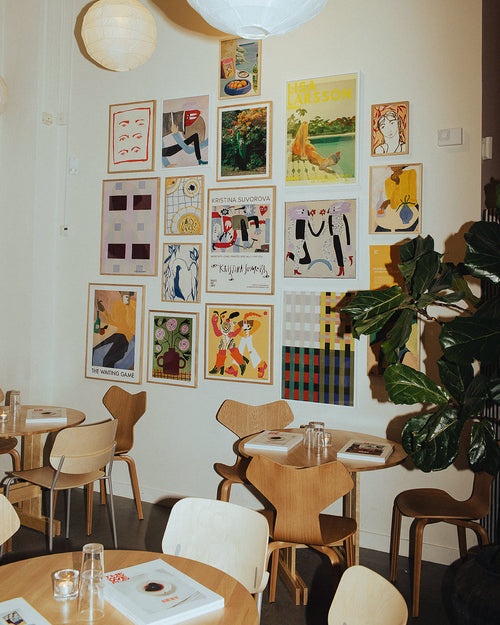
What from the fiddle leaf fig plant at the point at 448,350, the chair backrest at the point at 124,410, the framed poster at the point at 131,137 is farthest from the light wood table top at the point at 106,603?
the framed poster at the point at 131,137

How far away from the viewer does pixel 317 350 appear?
3971 mm

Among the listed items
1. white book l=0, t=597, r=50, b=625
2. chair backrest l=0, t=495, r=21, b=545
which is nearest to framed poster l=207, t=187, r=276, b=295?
chair backrest l=0, t=495, r=21, b=545

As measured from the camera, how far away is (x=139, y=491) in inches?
175

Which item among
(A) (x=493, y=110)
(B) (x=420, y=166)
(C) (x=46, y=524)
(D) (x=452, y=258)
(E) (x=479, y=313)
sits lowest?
(C) (x=46, y=524)

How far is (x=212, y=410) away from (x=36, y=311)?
1.74m

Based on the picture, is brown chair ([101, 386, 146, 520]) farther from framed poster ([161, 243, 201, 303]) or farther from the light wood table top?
the light wood table top

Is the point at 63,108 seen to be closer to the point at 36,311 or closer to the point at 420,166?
the point at 36,311

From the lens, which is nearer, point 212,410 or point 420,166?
point 420,166

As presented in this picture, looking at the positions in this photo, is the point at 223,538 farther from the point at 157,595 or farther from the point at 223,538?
the point at 157,595

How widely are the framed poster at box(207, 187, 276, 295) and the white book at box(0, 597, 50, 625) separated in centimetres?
283

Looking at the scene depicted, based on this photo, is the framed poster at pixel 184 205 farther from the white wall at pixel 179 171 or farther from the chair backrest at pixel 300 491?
the chair backrest at pixel 300 491

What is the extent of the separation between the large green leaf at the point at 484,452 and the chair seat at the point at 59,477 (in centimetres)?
223

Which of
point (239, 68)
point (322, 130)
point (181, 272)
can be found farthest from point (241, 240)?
point (239, 68)

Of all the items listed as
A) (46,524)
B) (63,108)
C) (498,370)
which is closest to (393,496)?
(498,370)
